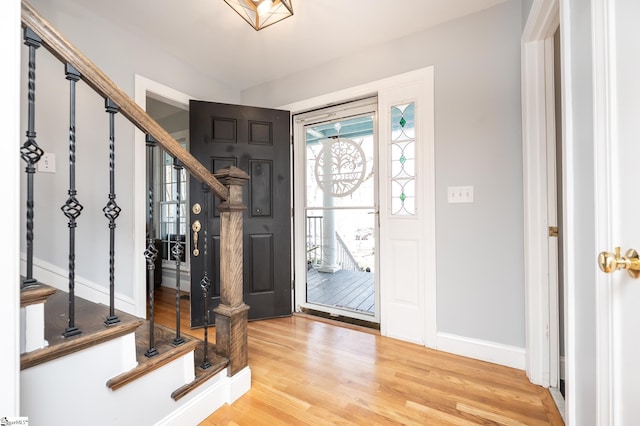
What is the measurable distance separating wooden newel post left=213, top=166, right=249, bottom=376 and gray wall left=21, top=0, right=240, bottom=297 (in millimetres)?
1287

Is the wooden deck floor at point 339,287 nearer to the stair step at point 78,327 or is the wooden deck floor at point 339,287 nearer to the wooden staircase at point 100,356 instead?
the wooden staircase at point 100,356

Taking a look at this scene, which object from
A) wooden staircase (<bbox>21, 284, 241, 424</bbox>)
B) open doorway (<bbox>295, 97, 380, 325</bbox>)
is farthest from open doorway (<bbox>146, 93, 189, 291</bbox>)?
wooden staircase (<bbox>21, 284, 241, 424</bbox>)

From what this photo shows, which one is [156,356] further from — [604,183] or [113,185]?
[604,183]

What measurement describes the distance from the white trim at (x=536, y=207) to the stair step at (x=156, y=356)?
201 cm

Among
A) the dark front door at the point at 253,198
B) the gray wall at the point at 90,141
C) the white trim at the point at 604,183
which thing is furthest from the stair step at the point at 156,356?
the white trim at the point at 604,183

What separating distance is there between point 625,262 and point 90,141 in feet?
9.95

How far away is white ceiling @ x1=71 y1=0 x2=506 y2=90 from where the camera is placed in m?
1.93

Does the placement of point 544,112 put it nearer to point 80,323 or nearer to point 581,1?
point 581,1

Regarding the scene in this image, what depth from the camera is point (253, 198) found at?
8.89ft

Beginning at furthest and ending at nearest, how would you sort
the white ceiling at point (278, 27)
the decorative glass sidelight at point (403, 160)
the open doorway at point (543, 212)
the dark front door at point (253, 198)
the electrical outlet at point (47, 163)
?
the dark front door at point (253, 198) < the decorative glass sidelight at point (403, 160) < the white ceiling at point (278, 27) < the electrical outlet at point (47, 163) < the open doorway at point (543, 212)

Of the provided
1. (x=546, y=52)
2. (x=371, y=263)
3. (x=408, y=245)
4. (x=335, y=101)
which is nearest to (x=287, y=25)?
(x=335, y=101)

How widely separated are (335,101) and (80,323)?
95.5 inches

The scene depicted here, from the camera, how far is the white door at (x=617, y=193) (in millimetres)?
704
